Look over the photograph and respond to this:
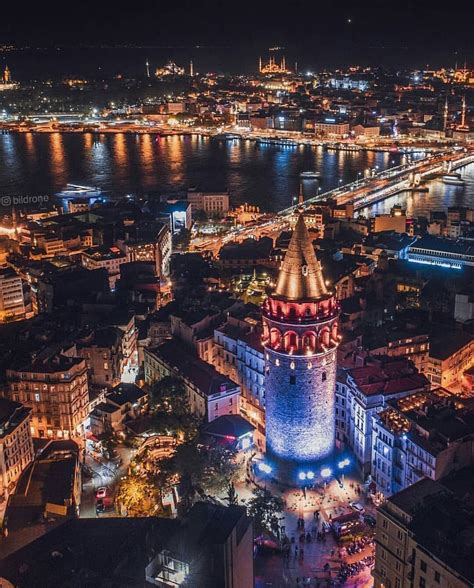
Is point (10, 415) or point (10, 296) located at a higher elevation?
point (10, 415)

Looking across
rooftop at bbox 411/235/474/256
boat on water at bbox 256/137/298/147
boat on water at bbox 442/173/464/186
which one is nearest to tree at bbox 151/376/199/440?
rooftop at bbox 411/235/474/256

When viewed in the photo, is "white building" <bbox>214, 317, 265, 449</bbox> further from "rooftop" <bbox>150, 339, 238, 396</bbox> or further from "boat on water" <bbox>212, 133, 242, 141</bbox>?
"boat on water" <bbox>212, 133, 242, 141</bbox>

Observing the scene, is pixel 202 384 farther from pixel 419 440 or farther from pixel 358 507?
pixel 419 440

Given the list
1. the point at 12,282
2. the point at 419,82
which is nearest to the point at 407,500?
the point at 12,282

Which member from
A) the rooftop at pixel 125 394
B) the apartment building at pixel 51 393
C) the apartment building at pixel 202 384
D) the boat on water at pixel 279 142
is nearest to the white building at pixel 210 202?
the apartment building at pixel 202 384

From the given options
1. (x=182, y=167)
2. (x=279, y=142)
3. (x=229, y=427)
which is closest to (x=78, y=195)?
(x=182, y=167)

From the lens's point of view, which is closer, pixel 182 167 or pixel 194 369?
pixel 194 369
